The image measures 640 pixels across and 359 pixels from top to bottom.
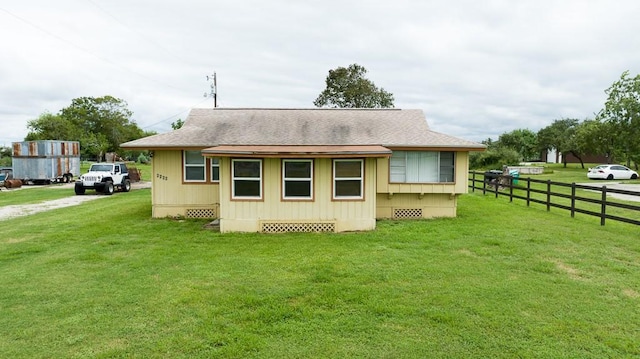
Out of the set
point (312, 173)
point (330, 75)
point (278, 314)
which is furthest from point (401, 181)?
point (330, 75)

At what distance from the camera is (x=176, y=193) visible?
12.4 m

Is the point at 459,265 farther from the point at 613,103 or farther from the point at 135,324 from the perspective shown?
the point at 613,103

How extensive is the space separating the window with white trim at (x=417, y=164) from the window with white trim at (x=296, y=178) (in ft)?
9.96

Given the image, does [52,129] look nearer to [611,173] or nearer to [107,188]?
[107,188]

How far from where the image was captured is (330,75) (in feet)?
138

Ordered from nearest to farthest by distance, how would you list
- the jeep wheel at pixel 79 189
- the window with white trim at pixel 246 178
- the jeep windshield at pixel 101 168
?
the window with white trim at pixel 246 178
the jeep wheel at pixel 79 189
the jeep windshield at pixel 101 168

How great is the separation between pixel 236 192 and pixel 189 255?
2.61 m

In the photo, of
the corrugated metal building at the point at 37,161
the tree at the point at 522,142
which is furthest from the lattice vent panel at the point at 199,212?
the tree at the point at 522,142

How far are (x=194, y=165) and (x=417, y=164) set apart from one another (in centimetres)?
701

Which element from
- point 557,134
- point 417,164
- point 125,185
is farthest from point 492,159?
point 125,185

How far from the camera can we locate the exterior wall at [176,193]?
1225 centimetres

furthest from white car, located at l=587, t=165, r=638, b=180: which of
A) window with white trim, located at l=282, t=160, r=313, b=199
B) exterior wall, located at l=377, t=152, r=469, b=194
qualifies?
window with white trim, located at l=282, t=160, r=313, b=199

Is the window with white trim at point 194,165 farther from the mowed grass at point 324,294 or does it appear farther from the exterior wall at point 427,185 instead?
the exterior wall at point 427,185

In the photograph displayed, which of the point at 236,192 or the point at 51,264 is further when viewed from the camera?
the point at 236,192
